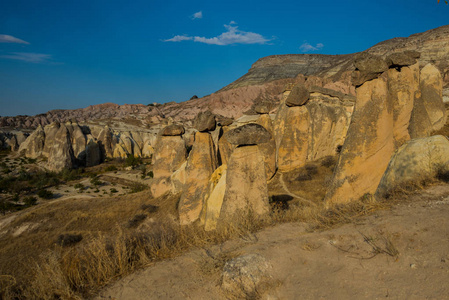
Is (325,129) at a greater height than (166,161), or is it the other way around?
(325,129)

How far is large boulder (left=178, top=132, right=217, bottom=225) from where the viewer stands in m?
7.48

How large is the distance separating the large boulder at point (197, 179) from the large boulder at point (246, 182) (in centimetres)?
311

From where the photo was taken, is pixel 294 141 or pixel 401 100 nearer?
pixel 401 100

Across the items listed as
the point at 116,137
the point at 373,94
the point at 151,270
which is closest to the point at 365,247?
the point at 151,270

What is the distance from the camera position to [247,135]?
14.0 ft

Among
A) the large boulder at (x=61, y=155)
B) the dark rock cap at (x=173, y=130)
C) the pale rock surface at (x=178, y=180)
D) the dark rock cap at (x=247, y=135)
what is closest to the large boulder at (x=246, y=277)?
the dark rock cap at (x=247, y=135)

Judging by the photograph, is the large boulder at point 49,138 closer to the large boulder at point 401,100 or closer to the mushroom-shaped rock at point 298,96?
the mushroom-shaped rock at point 298,96

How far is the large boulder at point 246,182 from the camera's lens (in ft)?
14.5

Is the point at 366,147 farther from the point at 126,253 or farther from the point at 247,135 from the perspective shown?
the point at 126,253

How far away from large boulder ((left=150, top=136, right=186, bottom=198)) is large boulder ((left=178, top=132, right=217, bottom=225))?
2.97 m

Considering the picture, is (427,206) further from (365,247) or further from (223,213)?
(223,213)

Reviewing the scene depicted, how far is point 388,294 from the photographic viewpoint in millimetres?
1772

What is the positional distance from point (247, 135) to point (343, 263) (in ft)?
8.14

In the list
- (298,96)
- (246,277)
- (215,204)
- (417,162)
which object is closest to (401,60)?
(298,96)
